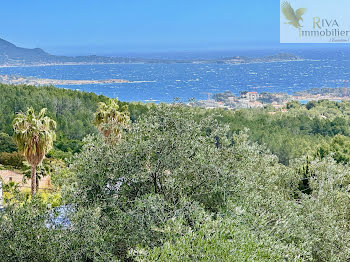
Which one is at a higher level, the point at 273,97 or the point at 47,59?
the point at 47,59

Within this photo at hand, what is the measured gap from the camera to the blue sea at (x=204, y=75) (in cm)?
9819

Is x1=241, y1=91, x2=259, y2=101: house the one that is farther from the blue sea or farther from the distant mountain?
the distant mountain

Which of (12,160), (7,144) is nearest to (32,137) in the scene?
(12,160)

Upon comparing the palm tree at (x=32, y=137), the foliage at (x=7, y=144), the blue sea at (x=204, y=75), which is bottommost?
the foliage at (x=7, y=144)

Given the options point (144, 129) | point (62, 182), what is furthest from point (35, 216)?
point (144, 129)

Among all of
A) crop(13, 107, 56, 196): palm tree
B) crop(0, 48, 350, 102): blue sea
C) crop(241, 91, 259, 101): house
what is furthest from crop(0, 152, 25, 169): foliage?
crop(0, 48, 350, 102): blue sea

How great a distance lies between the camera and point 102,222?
516 centimetres

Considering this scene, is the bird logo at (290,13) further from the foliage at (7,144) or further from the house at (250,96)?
the house at (250,96)

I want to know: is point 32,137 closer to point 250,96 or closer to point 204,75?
point 250,96

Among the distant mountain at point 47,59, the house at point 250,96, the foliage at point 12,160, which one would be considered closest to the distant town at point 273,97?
the house at point 250,96

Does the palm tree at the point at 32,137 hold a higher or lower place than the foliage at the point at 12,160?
higher

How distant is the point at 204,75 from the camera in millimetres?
129875

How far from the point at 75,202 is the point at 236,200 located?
2181mm

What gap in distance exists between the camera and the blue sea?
9819 cm
